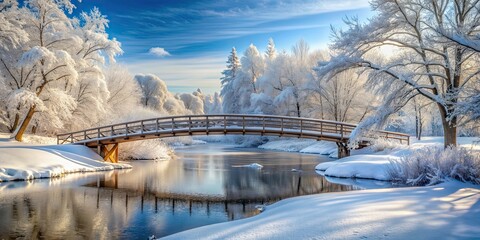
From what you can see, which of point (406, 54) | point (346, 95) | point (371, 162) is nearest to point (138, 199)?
point (371, 162)

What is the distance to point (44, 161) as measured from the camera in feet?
65.1

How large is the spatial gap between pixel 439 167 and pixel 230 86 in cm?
4674

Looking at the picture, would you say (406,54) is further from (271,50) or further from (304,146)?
(271,50)

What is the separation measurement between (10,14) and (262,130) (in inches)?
700

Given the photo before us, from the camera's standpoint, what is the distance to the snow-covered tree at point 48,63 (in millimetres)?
24156

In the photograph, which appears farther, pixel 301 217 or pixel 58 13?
pixel 58 13

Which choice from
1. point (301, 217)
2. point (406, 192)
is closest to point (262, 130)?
point (406, 192)

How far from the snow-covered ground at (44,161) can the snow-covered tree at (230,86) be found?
33.2 meters

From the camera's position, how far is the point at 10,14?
24.5 metres

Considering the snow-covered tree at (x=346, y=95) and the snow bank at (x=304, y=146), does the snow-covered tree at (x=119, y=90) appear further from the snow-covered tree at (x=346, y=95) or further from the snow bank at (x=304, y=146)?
the snow-covered tree at (x=346, y=95)

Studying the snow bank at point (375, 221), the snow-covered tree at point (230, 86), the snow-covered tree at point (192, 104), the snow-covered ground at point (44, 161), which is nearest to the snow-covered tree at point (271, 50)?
the snow-covered tree at point (230, 86)

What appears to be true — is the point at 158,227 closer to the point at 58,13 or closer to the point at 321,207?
the point at 321,207

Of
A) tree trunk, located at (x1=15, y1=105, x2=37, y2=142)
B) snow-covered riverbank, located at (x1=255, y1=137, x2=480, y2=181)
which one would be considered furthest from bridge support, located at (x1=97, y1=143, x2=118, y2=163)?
snow-covered riverbank, located at (x1=255, y1=137, x2=480, y2=181)

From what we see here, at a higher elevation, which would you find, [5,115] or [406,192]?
[5,115]
